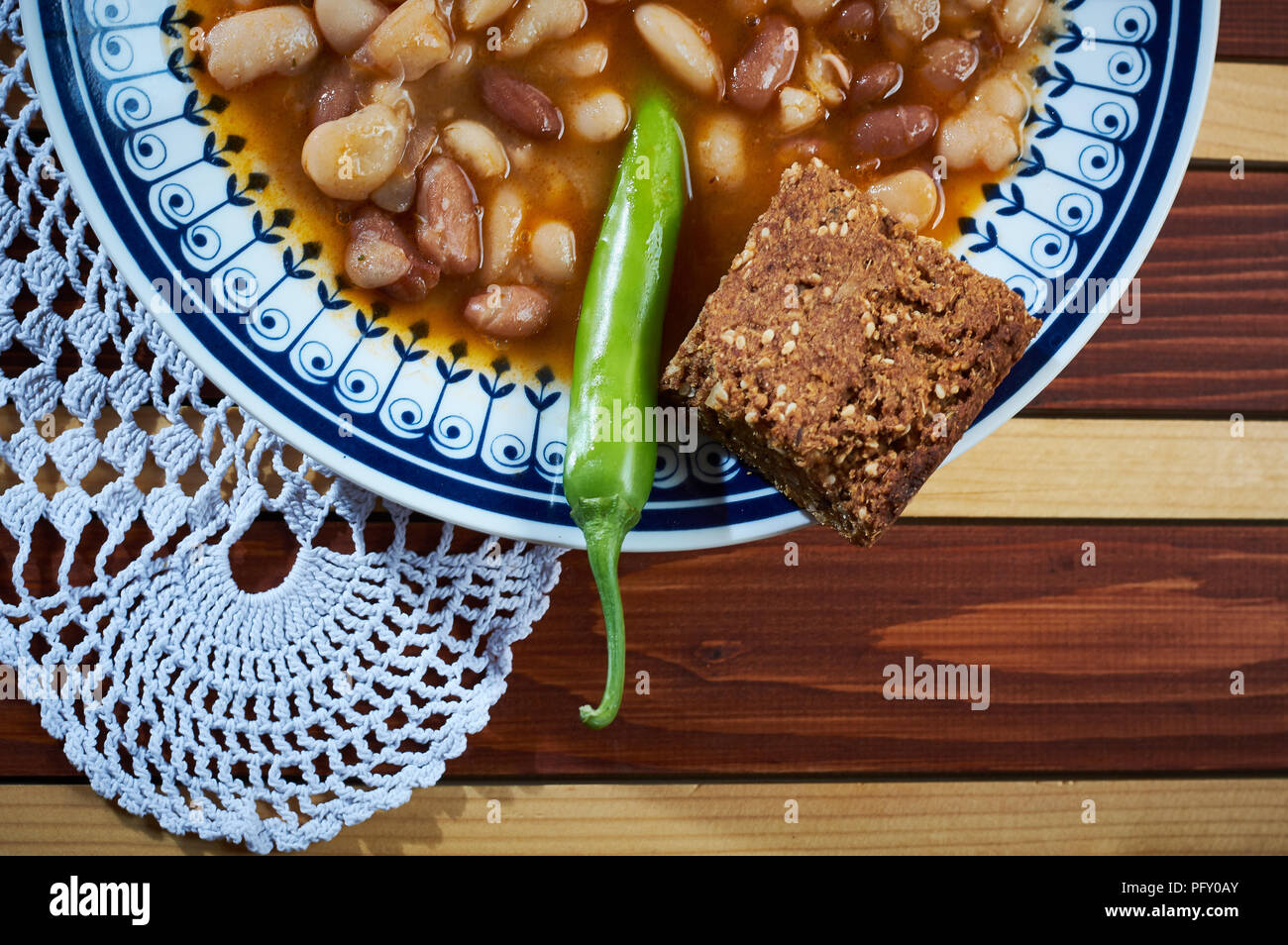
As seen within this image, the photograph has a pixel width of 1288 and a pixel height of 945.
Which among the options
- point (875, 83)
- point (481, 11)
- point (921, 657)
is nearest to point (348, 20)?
point (481, 11)

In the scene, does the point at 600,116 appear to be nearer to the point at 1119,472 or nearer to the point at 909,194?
the point at 909,194

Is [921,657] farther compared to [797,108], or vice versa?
[921,657]

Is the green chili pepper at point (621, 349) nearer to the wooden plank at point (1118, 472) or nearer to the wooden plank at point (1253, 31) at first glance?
the wooden plank at point (1118, 472)

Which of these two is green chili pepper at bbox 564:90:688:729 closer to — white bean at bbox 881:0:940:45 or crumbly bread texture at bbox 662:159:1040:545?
crumbly bread texture at bbox 662:159:1040:545

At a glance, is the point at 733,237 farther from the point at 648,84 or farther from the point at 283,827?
the point at 283,827

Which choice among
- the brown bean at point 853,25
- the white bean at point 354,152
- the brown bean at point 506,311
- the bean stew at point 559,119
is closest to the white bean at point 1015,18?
the bean stew at point 559,119

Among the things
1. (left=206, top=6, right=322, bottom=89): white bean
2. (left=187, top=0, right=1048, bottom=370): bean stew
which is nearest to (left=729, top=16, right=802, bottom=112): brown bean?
(left=187, top=0, right=1048, bottom=370): bean stew
